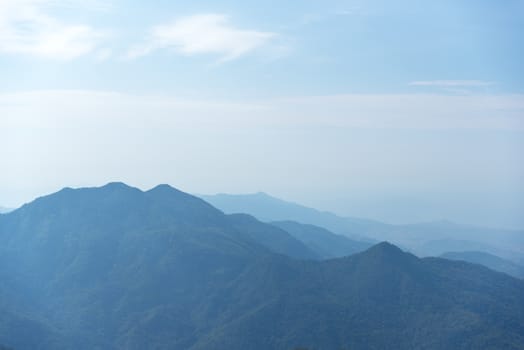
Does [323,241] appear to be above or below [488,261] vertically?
above

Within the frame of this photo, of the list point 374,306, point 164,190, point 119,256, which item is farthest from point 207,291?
point 164,190

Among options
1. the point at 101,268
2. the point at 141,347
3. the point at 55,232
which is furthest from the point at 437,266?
the point at 55,232

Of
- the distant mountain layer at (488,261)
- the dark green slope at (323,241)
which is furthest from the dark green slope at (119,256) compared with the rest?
the distant mountain layer at (488,261)

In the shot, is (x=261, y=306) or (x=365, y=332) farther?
(x=261, y=306)

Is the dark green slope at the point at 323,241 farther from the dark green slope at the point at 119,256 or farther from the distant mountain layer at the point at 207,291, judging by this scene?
the distant mountain layer at the point at 207,291

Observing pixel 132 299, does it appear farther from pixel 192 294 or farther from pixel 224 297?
pixel 224 297

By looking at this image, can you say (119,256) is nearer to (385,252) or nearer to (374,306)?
(385,252)
